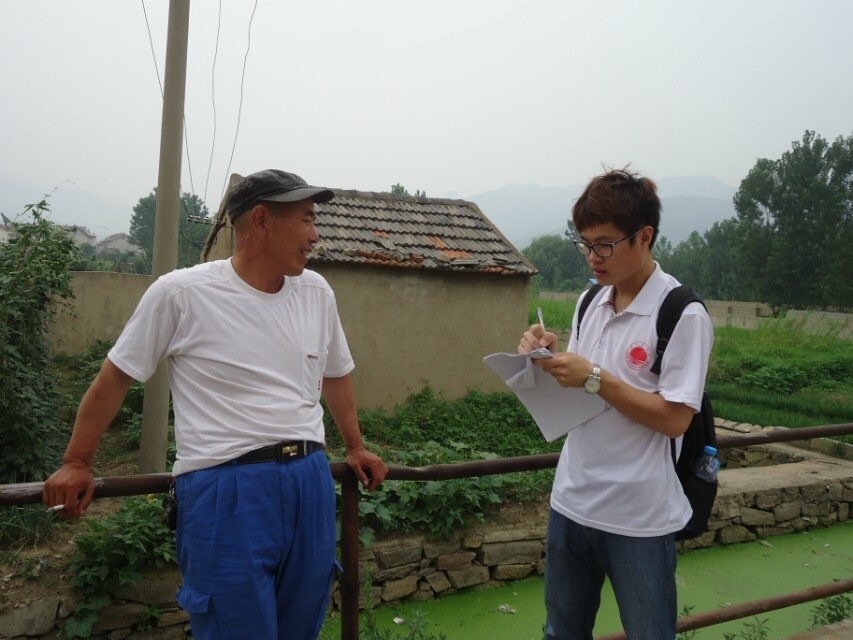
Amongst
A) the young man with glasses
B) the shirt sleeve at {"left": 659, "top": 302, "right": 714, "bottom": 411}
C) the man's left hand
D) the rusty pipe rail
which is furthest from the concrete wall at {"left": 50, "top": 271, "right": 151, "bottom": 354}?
the shirt sleeve at {"left": 659, "top": 302, "right": 714, "bottom": 411}

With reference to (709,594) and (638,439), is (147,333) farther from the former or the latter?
(709,594)

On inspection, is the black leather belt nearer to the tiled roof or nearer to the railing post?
the railing post

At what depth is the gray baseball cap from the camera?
6.08 feet

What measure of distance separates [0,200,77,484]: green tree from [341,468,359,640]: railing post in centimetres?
396

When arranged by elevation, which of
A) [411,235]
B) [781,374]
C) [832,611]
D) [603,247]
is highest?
[411,235]

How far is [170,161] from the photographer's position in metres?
5.54

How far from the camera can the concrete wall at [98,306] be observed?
41.3 feet

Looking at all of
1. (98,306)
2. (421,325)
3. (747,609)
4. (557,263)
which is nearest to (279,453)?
(747,609)

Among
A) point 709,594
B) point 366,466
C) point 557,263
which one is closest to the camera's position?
point 366,466

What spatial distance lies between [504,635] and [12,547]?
9.90 feet

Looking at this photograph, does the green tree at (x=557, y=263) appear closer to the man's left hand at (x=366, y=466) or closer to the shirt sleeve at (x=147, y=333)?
the man's left hand at (x=366, y=466)

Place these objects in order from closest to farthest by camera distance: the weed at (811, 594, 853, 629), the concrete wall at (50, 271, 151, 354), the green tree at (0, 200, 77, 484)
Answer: the weed at (811, 594, 853, 629) → the green tree at (0, 200, 77, 484) → the concrete wall at (50, 271, 151, 354)

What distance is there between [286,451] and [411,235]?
349 inches

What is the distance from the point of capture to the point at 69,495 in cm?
167
